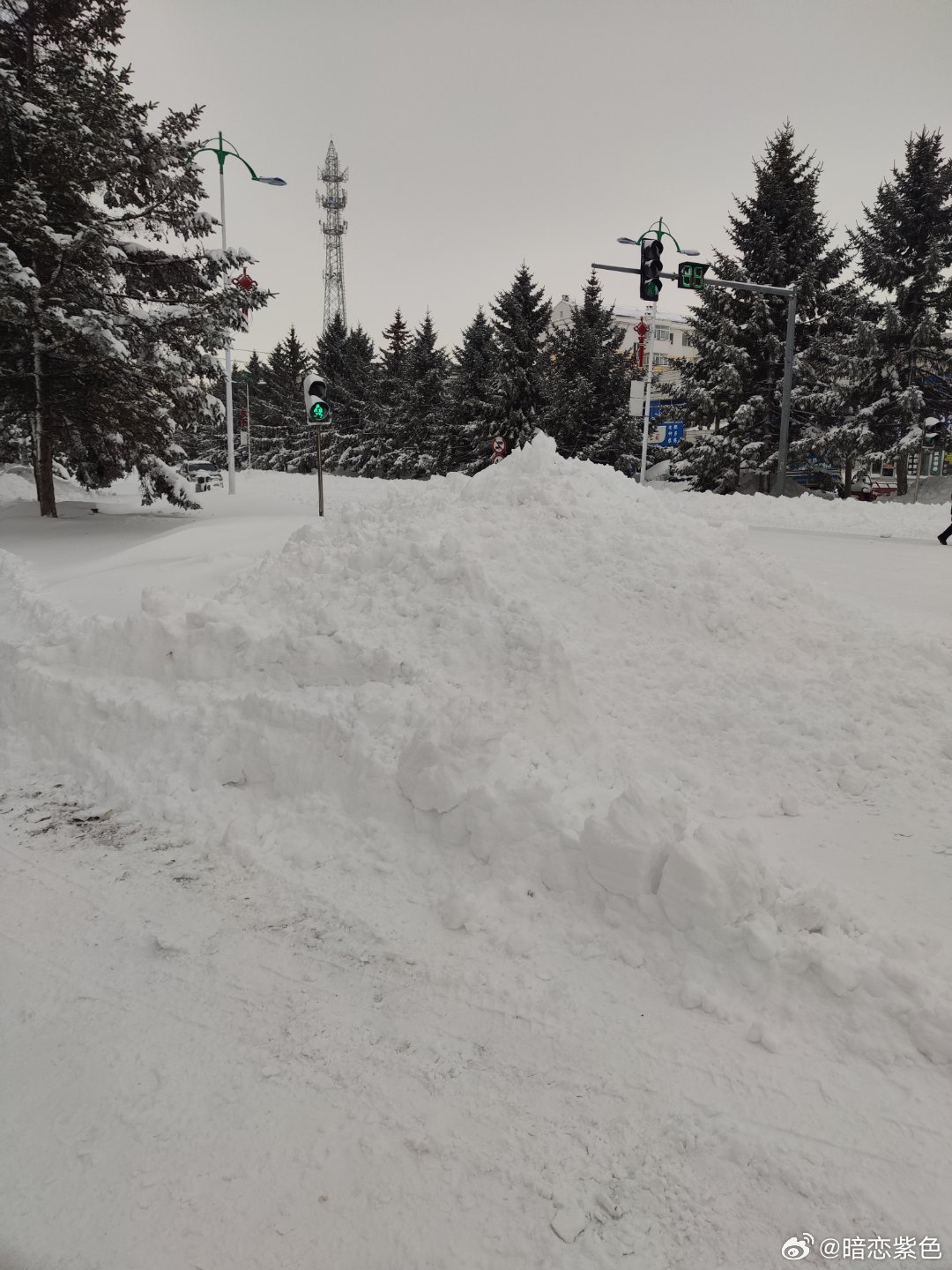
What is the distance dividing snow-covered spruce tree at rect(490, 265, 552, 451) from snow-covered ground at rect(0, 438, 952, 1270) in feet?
87.1

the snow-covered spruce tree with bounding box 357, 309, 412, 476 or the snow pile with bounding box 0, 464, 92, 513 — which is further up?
the snow-covered spruce tree with bounding box 357, 309, 412, 476

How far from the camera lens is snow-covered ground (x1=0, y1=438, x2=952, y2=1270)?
2.21 meters

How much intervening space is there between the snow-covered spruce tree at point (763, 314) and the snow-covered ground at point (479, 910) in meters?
21.7

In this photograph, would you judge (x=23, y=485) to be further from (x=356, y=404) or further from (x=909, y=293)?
(x=909, y=293)

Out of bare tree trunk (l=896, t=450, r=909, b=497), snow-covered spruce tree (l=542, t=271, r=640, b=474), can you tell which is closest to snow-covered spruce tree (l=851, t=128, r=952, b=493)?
bare tree trunk (l=896, t=450, r=909, b=497)

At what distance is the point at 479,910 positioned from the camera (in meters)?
3.42

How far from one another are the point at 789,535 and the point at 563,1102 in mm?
13506

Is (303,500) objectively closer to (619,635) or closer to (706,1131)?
(619,635)

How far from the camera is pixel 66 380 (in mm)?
13562

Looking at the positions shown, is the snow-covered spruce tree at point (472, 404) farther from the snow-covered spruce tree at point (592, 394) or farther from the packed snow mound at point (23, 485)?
the packed snow mound at point (23, 485)

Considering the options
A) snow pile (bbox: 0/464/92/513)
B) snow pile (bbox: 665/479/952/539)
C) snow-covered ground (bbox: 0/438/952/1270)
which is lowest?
snow-covered ground (bbox: 0/438/952/1270)

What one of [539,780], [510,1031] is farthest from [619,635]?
[510,1031]

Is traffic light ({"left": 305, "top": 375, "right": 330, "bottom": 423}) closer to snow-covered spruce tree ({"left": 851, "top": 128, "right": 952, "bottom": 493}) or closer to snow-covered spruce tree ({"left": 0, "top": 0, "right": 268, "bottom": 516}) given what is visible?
snow-covered spruce tree ({"left": 0, "top": 0, "right": 268, "bottom": 516})

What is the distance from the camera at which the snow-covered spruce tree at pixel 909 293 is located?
24.6 meters
